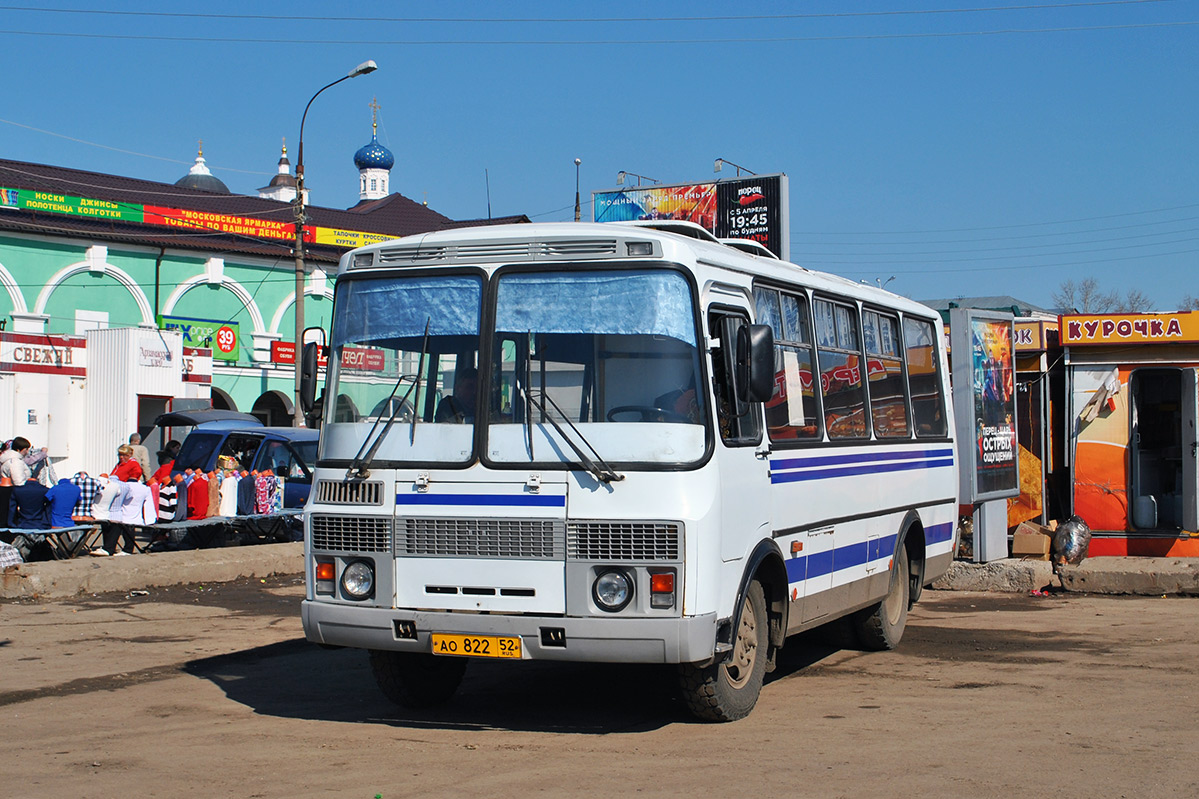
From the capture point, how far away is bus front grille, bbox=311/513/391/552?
7.38 m

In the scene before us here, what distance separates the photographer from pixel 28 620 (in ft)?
40.7

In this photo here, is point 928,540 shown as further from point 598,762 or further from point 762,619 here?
point 598,762

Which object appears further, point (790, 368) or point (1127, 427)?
point (1127, 427)

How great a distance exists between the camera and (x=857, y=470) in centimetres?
962

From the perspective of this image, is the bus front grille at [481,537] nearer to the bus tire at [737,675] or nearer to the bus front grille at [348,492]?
the bus front grille at [348,492]

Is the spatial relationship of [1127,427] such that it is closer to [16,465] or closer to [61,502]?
[61,502]

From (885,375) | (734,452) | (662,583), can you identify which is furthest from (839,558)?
(662,583)

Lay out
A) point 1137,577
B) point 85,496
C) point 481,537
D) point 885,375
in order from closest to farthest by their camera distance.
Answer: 1. point 481,537
2. point 885,375
3. point 1137,577
4. point 85,496

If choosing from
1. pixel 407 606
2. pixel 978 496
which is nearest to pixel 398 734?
pixel 407 606

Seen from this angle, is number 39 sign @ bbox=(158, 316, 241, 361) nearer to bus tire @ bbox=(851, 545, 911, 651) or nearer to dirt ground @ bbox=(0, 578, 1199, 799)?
dirt ground @ bbox=(0, 578, 1199, 799)

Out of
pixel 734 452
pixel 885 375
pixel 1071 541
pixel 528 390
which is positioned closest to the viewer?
pixel 528 390

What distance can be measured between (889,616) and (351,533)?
5181mm

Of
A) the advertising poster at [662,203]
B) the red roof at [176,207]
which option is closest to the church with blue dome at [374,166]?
the red roof at [176,207]

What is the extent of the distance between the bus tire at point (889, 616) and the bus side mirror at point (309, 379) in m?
4.83
